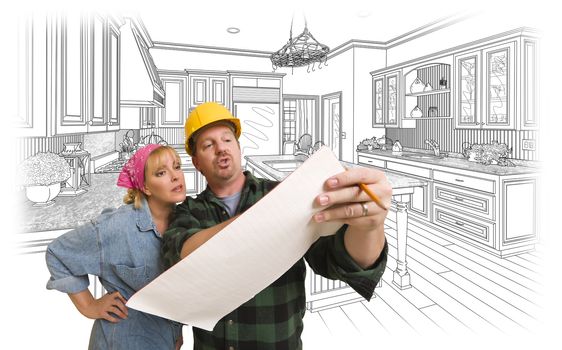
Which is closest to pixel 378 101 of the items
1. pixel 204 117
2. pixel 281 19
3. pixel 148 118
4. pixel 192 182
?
pixel 281 19

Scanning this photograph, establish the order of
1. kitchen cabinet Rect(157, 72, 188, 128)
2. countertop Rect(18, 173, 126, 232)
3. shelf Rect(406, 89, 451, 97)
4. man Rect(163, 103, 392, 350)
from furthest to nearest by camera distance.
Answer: kitchen cabinet Rect(157, 72, 188, 128)
shelf Rect(406, 89, 451, 97)
countertop Rect(18, 173, 126, 232)
man Rect(163, 103, 392, 350)

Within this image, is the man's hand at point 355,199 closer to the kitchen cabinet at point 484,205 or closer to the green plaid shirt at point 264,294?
the green plaid shirt at point 264,294

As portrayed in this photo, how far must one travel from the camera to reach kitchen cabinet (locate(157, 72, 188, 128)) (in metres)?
5.57

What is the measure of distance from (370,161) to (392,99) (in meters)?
1.00

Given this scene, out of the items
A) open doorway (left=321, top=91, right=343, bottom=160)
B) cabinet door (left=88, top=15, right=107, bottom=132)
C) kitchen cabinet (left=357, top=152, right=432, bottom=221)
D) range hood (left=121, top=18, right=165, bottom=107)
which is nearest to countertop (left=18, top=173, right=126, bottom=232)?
cabinet door (left=88, top=15, right=107, bottom=132)

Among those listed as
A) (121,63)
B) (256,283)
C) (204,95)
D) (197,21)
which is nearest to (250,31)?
(197,21)

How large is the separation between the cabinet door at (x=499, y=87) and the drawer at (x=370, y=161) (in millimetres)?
1577

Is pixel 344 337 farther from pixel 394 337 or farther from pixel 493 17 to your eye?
pixel 493 17

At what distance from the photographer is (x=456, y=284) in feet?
8.80

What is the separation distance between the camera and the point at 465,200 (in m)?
3.51

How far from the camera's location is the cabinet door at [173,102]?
18.3 ft

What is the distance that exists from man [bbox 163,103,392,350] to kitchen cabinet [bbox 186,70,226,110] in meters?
5.00

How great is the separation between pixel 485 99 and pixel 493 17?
3.41ft

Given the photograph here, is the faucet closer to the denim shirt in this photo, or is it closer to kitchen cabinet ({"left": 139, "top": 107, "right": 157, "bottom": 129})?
kitchen cabinet ({"left": 139, "top": 107, "right": 157, "bottom": 129})
